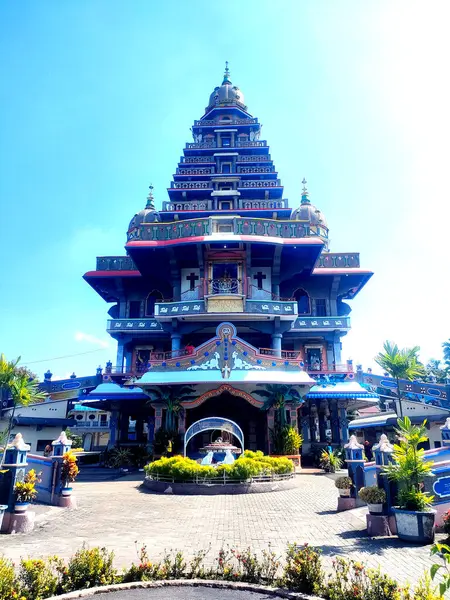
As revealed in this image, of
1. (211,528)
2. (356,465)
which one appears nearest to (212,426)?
(356,465)

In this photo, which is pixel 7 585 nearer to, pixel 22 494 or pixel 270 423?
pixel 22 494

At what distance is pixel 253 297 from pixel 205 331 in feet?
13.3

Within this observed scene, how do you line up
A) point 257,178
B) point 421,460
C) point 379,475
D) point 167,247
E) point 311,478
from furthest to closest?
point 257,178 < point 167,247 < point 311,478 < point 379,475 < point 421,460

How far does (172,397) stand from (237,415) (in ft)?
16.5

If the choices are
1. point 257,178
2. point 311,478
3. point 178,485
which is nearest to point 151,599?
point 178,485

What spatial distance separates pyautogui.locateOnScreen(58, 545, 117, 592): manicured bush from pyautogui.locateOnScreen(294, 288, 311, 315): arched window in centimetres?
2602

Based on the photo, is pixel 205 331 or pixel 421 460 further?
pixel 205 331

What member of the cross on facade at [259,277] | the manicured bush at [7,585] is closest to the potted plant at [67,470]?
the manicured bush at [7,585]

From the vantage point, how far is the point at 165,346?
102 ft

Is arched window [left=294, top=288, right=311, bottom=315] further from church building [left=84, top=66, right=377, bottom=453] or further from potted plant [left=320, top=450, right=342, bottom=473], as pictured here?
potted plant [left=320, top=450, right=342, bottom=473]

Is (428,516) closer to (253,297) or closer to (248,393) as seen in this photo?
(248,393)

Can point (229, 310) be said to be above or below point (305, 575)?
above

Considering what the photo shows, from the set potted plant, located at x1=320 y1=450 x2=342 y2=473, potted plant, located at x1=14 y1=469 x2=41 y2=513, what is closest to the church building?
potted plant, located at x1=320 y1=450 x2=342 y2=473

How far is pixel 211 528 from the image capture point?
9.97m
